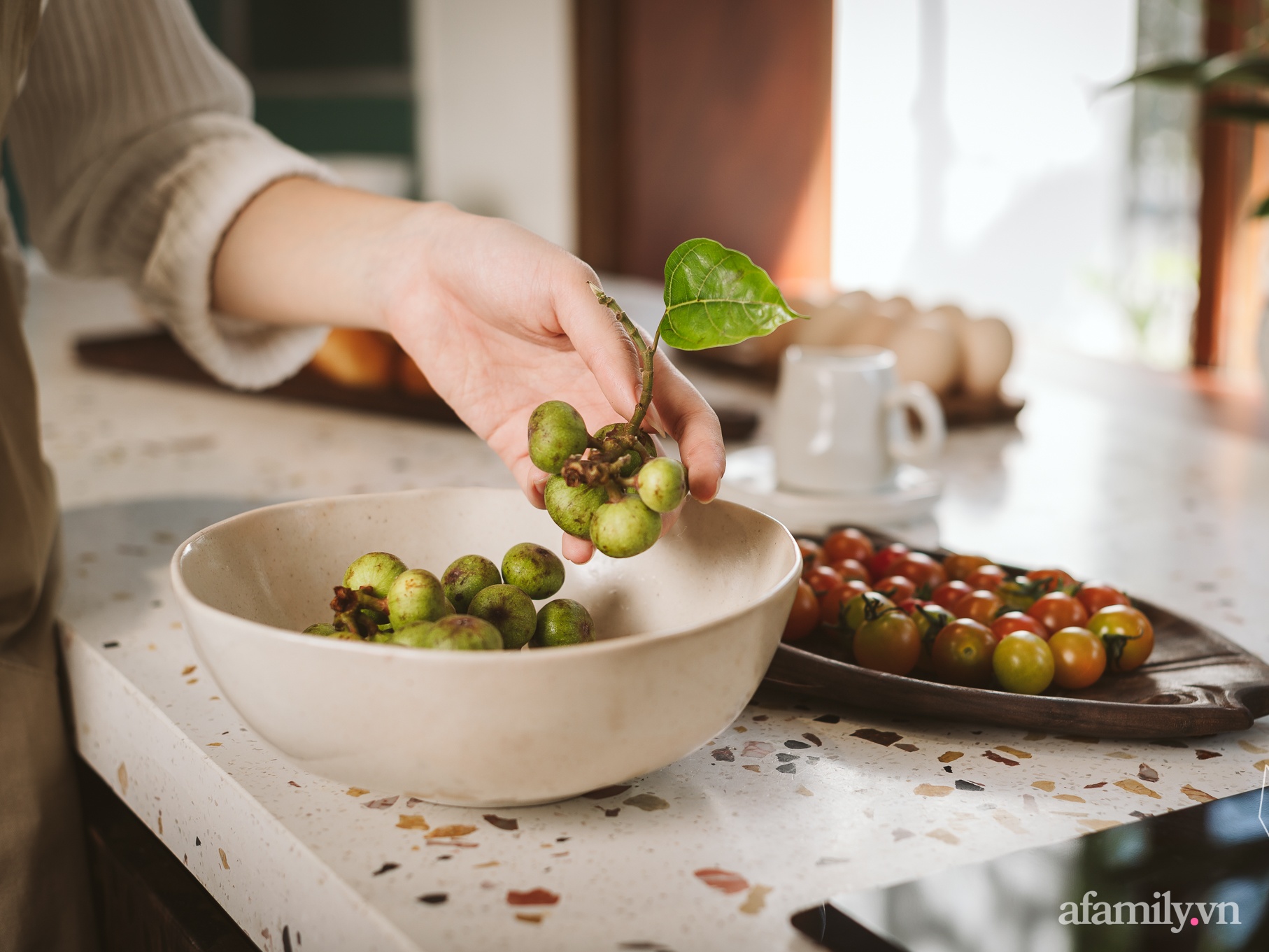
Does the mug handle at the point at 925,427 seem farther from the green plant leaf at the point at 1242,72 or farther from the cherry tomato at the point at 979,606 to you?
the green plant leaf at the point at 1242,72

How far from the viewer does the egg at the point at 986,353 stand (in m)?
1.54

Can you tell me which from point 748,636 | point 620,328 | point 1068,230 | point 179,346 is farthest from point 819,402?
point 1068,230

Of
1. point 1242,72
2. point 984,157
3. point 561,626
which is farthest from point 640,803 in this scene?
point 984,157

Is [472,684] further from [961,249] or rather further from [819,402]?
[961,249]

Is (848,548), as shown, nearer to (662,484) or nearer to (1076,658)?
(1076,658)

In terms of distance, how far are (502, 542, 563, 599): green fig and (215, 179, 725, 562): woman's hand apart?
0.02 meters

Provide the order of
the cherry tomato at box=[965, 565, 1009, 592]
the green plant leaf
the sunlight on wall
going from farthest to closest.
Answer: the sunlight on wall < the green plant leaf < the cherry tomato at box=[965, 565, 1009, 592]

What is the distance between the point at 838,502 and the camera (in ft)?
3.60

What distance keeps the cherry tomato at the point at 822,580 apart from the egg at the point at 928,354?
83cm

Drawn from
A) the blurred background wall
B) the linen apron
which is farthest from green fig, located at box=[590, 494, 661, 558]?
the blurred background wall

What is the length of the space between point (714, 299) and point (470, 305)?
0.25 meters

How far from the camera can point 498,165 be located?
14.2 feet

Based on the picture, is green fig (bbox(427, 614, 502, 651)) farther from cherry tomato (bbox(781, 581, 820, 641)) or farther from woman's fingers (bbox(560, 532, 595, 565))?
cherry tomato (bbox(781, 581, 820, 641))

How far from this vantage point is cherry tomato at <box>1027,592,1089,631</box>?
2.31 ft
